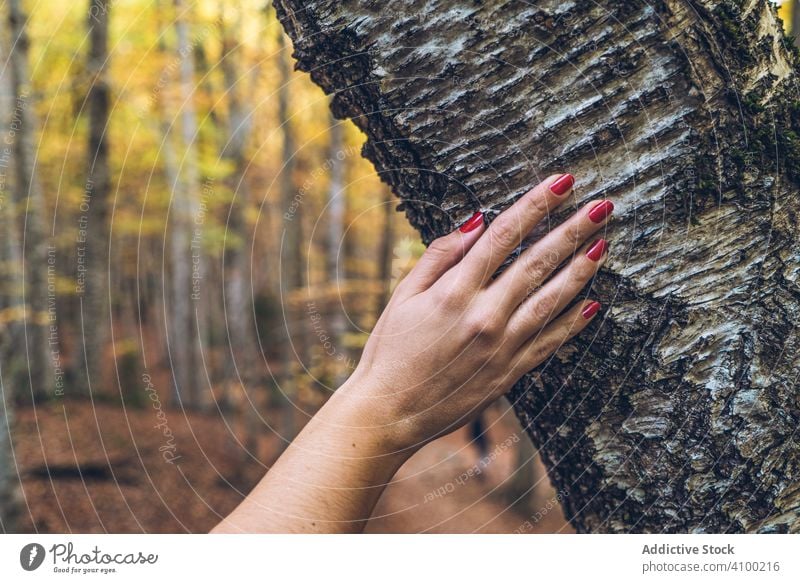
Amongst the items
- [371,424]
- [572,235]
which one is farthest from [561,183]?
[371,424]

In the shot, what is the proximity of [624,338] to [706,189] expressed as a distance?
32cm

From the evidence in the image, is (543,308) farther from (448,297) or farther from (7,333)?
(7,333)

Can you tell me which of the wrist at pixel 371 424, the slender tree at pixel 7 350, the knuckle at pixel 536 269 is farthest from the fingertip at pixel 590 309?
the slender tree at pixel 7 350

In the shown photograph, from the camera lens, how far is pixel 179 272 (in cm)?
1099

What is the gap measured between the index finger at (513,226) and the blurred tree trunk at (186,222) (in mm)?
7015

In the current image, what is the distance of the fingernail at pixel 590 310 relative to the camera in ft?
3.80

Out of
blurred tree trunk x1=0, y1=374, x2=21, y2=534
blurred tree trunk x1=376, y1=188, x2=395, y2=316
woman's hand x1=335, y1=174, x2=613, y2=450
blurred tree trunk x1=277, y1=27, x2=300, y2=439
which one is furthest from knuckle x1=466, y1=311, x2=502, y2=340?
blurred tree trunk x1=376, y1=188, x2=395, y2=316

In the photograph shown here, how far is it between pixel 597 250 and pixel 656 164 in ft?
0.64

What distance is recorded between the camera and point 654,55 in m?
1.06

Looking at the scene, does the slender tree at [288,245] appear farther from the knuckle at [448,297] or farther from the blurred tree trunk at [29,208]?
the knuckle at [448,297]
